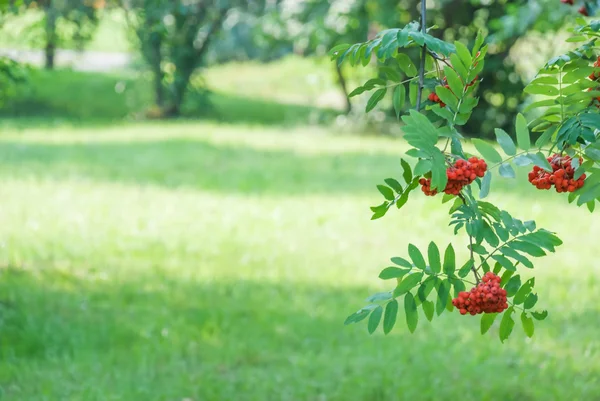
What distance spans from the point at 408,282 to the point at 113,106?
15.9 meters

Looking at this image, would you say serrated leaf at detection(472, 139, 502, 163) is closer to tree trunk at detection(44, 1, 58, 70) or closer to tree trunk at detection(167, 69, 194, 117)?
tree trunk at detection(44, 1, 58, 70)

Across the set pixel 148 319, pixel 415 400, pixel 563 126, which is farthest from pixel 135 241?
pixel 563 126

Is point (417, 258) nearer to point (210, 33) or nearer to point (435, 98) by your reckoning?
point (435, 98)

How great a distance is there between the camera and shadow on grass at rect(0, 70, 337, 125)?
52.0 feet

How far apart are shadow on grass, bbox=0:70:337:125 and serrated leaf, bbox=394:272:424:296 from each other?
13.3 meters

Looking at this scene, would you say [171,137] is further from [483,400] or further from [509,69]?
[483,400]

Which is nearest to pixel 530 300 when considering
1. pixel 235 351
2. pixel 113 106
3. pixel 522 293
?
pixel 522 293

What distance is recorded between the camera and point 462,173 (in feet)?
6.07

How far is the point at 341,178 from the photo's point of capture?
31.0 feet

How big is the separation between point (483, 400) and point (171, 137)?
9343 millimetres

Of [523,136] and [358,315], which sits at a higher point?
[523,136]


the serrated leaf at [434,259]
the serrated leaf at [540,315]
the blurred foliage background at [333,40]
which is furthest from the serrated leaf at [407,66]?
the blurred foliage background at [333,40]

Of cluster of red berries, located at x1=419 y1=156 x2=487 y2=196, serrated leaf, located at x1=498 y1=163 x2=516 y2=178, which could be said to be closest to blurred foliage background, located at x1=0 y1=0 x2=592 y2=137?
serrated leaf, located at x1=498 y1=163 x2=516 y2=178

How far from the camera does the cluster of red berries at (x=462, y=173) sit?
6.07ft
